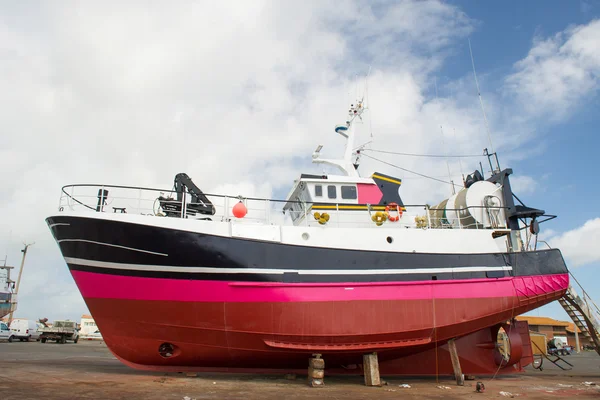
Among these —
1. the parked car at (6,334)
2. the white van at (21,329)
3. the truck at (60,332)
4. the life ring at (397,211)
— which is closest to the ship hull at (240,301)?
the life ring at (397,211)

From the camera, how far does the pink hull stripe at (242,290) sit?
32.2ft

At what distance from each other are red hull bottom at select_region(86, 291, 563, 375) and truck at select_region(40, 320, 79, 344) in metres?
24.2

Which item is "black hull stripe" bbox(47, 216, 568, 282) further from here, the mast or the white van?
the white van

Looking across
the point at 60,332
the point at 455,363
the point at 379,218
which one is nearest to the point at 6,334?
the point at 60,332

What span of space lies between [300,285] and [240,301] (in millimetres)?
1579

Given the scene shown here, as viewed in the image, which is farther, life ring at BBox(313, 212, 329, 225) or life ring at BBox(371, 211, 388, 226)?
life ring at BBox(371, 211, 388, 226)

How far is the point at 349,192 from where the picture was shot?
13023 mm

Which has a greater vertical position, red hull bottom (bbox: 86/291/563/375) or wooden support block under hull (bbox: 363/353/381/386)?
red hull bottom (bbox: 86/291/563/375)

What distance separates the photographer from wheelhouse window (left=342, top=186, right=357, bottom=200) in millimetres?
12998

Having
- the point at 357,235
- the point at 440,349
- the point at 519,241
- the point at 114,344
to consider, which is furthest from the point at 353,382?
the point at 519,241

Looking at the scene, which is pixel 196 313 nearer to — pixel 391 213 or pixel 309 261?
pixel 309 261

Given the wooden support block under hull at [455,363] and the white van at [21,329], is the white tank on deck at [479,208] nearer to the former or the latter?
the wooden support block under hull at [455,363]

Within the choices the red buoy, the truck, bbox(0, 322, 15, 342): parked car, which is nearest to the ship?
the red buoy

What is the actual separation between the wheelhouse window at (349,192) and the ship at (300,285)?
46 mm
